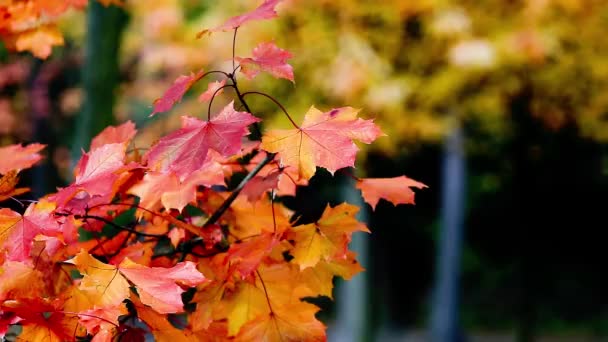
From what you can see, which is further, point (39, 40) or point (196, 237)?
point (39, 40)

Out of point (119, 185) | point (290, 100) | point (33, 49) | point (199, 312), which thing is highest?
point (290, 100)

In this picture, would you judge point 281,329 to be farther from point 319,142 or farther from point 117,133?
point 117,133

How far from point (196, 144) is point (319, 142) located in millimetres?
238

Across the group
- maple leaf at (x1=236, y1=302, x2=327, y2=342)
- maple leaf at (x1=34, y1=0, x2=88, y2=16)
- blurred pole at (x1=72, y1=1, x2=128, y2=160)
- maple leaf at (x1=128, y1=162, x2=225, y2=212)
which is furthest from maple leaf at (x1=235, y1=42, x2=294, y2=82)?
blurred pole at (x1=72, y1=1, x2=128, y2=160)

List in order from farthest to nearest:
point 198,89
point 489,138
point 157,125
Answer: point 489,138 → point 157,125 → point 198,89

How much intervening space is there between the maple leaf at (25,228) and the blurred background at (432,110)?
189 centimetres

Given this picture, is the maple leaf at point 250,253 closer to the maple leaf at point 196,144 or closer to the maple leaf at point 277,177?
the maple leaf at point 277,177

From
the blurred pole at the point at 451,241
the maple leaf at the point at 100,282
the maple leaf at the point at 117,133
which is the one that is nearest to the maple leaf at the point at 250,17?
the maple leaf at the point at 117,133

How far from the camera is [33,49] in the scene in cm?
227

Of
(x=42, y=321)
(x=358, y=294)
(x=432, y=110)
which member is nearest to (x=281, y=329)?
(x=42, y=321)

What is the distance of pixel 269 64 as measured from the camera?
143 cm

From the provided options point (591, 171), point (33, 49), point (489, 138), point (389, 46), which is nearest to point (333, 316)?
point (489, 138)

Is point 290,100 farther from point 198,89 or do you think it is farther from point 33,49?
point 33,49

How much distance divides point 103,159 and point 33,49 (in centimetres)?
109
